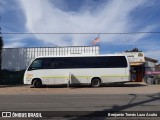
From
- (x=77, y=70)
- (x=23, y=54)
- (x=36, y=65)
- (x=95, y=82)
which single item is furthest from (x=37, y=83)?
(x=23, y=54)

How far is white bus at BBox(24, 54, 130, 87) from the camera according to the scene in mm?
30203

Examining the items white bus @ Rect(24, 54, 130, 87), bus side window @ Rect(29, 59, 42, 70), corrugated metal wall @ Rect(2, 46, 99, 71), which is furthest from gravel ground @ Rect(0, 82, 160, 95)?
corrugated metal wall @ Rect(2, 46, 99, 71)

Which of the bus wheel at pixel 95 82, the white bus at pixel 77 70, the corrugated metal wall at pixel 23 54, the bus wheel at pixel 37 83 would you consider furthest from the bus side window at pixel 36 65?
the corrugated metal wall at pixel 23 54

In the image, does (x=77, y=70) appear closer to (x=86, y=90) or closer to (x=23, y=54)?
(x=86, y=90)

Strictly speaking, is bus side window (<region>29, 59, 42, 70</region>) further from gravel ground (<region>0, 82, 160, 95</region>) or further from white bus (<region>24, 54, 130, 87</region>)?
gravel ground (<region>0, 82, 160, 95</region>)

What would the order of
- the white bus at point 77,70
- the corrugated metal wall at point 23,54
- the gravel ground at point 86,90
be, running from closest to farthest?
1. the gravel ground at point 86,90
2. the white bus at point 77,70
3. the corrugated metal wall at point 23,54

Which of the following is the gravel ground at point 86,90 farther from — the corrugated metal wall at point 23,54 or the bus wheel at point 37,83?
the corrugated metal wall at point 23,54

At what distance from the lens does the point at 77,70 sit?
3047 centimetres

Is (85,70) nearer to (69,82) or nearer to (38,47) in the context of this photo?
(69,82)

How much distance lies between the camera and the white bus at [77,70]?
30203 mm

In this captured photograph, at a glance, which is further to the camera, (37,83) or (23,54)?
(23,54)

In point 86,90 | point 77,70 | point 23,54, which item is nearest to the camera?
point 86,90

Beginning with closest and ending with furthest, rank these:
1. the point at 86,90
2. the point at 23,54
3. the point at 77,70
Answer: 1. the point at 86,90
2. the point at 77,70
3. the point at 23,54

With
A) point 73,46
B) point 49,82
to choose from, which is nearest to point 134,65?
point 73,46
